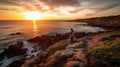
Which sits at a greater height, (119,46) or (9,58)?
(119,46)

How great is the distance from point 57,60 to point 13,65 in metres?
7.96

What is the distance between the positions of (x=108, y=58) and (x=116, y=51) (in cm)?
160

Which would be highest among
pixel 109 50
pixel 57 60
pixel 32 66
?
pixel 109 50

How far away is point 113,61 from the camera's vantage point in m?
10.6

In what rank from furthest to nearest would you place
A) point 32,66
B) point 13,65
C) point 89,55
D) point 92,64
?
point 13,65
point 32,66
point 89,55
point 92,64

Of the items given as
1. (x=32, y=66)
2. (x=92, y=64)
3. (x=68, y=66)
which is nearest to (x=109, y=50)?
(x=92, y=64)

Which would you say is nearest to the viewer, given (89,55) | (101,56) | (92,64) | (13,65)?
(92,64)

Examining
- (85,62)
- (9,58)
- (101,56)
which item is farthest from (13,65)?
(101,56)

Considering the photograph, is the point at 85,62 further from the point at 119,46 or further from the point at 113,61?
the point at 119,46

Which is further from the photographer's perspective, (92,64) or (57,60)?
(57,60)

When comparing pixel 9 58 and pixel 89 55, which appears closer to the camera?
pixel 89 55

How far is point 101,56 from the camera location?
1155cm

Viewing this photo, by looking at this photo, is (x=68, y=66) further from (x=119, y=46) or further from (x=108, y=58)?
(x=119, y=46)

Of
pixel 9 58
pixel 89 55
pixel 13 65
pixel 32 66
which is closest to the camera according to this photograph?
pixel 89 55
